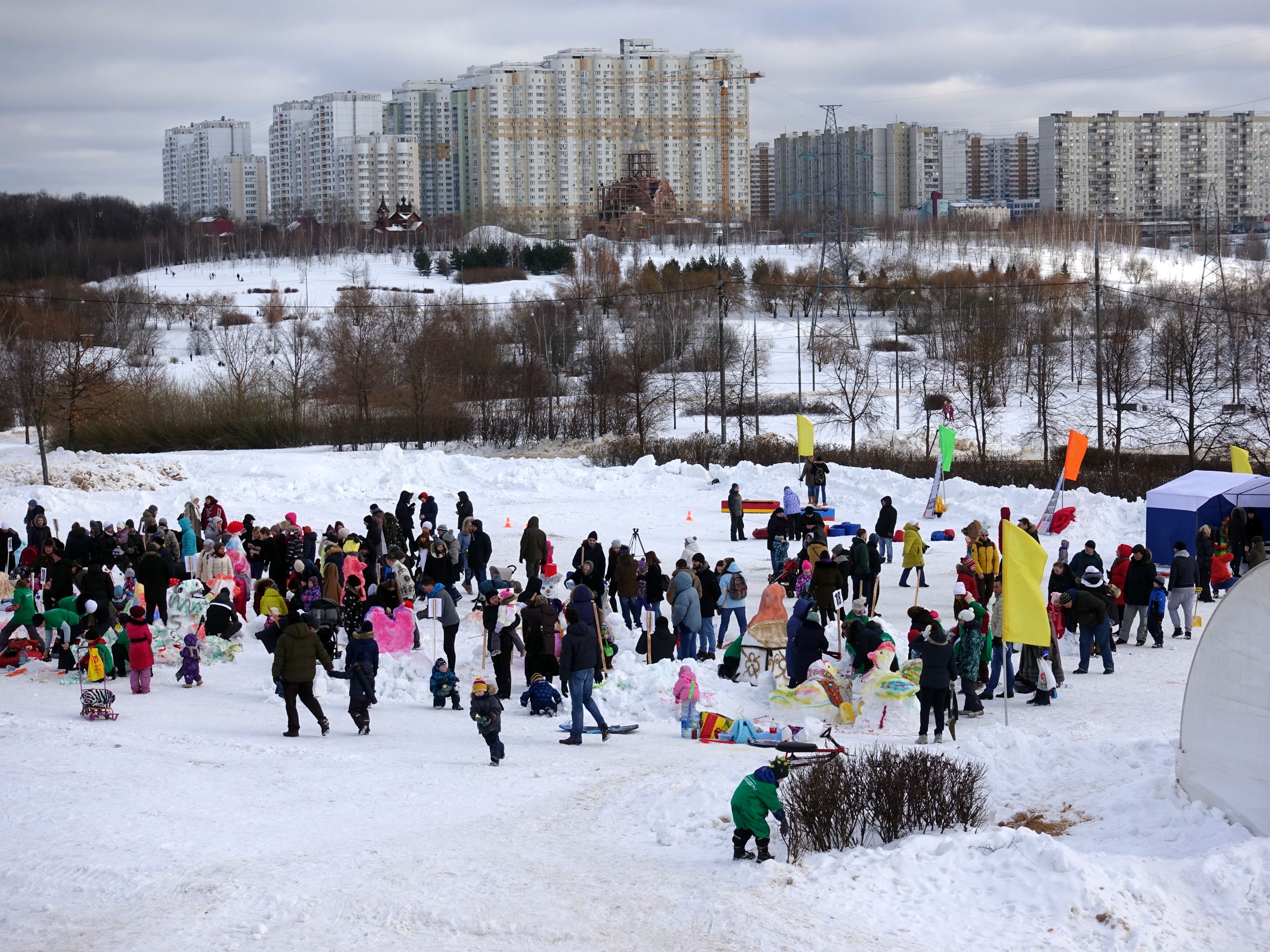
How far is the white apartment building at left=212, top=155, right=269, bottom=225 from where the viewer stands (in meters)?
176

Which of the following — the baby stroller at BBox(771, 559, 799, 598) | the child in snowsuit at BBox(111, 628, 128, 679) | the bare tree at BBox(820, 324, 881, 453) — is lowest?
the child in snowsuit at BBox(111, 628, 128, 679)

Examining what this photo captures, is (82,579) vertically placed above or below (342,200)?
below

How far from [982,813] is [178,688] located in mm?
8562

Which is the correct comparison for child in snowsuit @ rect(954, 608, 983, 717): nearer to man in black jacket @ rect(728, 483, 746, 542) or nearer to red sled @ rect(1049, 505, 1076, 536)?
man in black jacket @ rect(728, 483, 746, 542)

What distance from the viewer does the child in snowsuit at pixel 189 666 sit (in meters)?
12.4

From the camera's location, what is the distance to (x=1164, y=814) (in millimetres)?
7758

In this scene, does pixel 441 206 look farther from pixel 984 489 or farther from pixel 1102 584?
pixel 1102 584

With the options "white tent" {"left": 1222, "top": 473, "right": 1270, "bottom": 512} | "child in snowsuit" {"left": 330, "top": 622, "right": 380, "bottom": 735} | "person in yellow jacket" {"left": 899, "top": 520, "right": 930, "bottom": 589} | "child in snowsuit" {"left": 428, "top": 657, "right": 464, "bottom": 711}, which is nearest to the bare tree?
"white tent" {"left": 1222, "top": 473, "right": 1270, "bottom": 512}

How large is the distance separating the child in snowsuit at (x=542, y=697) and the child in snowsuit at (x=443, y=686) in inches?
33.6

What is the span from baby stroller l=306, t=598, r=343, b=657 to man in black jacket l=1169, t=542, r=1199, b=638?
32.0 ft

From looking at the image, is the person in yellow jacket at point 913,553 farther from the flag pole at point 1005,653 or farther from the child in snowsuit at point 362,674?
the child in snowsuit at point 362,674

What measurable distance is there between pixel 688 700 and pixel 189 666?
17.8ft

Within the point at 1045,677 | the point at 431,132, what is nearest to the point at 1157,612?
the point at 1045,677

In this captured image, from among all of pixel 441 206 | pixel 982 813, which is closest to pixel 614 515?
pixel 982 813
